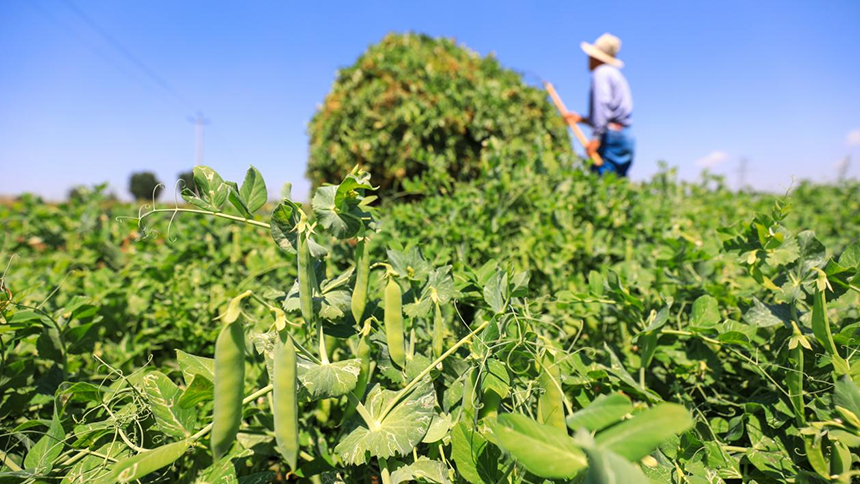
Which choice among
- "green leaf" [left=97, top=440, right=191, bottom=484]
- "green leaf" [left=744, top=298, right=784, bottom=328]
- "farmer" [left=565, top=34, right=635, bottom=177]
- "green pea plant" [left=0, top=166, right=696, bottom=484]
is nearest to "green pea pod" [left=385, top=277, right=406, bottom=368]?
"green pea plant" [left=0, top=166, right=696, bottom=484]

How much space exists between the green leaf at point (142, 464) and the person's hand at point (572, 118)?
4.50m

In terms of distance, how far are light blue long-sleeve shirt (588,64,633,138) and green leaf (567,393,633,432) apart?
4111mm

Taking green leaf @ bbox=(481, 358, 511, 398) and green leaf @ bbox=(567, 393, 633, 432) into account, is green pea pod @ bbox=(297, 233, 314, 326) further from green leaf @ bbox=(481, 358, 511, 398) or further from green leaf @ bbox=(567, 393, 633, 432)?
green leaf @ bbox=(567, 393, 633, 432)

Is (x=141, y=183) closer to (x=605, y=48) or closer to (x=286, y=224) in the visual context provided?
(x=605, y=48)

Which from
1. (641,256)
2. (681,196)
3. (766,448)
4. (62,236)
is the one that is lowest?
(766,448)

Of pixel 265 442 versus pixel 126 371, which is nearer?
pixel 265 442

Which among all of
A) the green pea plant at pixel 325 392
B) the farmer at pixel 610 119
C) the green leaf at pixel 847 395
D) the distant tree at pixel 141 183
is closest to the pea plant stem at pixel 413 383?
the green pea plant at pixel 325 392

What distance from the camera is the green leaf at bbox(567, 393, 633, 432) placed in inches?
20.0

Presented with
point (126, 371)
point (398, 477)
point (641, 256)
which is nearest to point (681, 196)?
point (641, 256)

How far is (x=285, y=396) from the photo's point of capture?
65 centimetres

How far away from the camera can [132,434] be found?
2.97 ft

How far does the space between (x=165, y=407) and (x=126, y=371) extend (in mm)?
812

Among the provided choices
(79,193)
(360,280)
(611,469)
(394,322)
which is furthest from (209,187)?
(79,193)

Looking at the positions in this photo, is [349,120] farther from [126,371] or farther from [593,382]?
[593,382]
